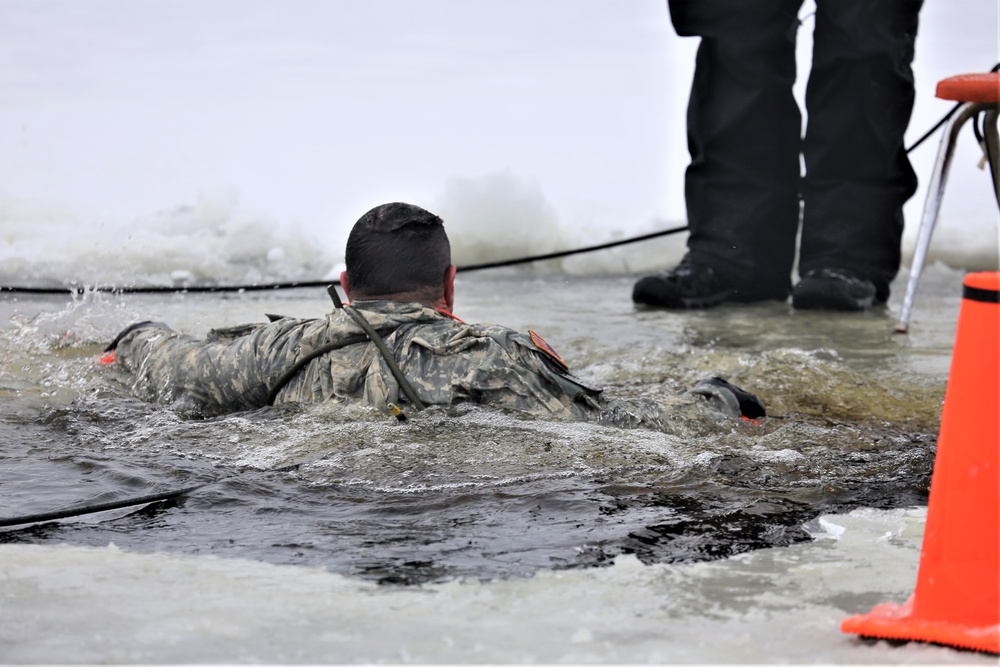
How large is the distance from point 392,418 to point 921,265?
345 cm

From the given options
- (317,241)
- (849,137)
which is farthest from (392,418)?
(317,241)

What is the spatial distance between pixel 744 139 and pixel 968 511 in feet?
17.4

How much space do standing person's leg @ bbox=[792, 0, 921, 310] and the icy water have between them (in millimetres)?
2060

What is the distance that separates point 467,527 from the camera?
8.69 ft

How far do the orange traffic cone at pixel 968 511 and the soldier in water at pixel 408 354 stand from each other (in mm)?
1710

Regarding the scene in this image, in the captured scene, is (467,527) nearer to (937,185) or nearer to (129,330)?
(129,330)

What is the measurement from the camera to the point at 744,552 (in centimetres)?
240

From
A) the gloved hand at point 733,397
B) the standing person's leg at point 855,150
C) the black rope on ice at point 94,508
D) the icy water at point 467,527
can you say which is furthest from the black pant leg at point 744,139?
the black rope on ice at point 94,508

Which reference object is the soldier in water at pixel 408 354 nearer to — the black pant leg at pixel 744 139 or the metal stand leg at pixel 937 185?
the metal stand leg at pixel 937 185

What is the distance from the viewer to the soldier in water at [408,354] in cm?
350

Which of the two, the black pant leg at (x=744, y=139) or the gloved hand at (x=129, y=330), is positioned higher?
the black pant leg at (x=744, y=139)

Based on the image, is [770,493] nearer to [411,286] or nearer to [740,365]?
[411,286]

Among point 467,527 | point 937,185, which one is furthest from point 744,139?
point 467,527

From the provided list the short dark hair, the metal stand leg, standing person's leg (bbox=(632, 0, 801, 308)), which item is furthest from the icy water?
standing person's leg (bbox=(632, 0, 801, 308))
